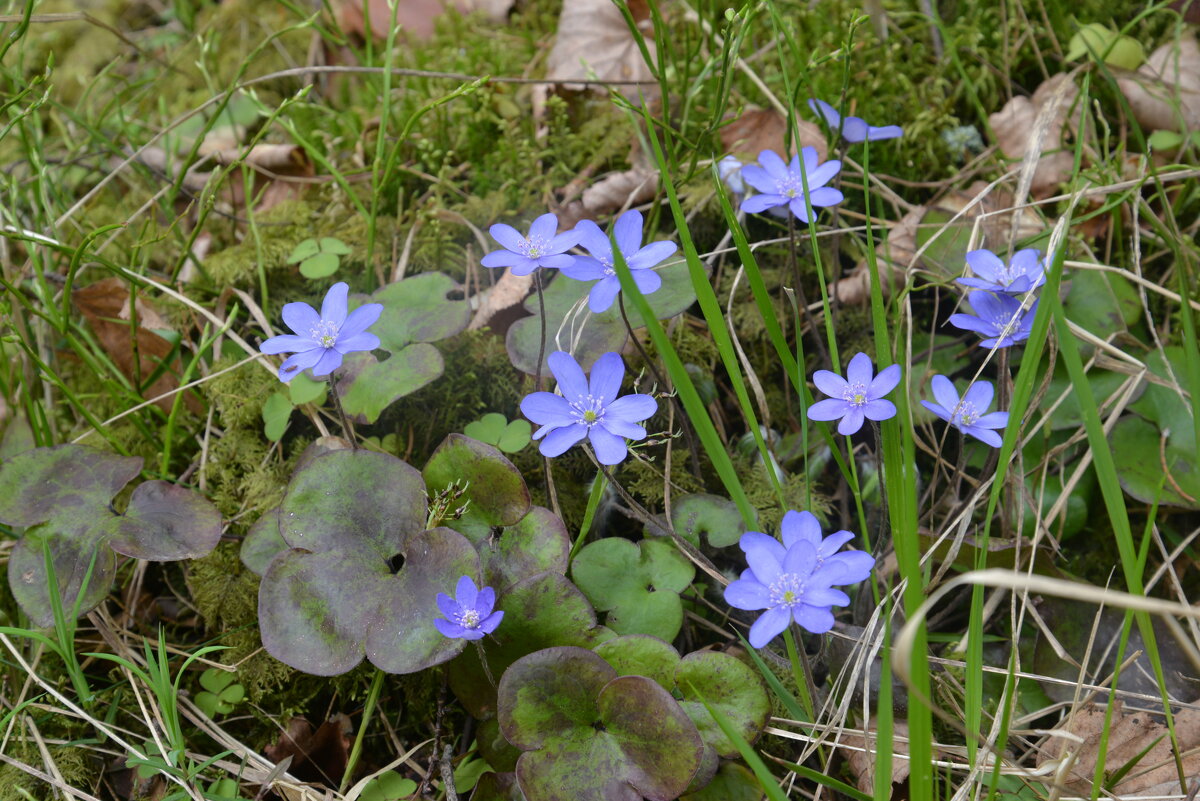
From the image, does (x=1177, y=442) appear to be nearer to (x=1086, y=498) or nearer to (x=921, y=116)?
(x=1086, y=498)

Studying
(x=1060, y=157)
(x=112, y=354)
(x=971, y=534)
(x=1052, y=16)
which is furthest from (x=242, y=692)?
(x=1052, y=16)

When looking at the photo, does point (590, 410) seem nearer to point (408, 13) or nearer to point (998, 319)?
point (998, 319)

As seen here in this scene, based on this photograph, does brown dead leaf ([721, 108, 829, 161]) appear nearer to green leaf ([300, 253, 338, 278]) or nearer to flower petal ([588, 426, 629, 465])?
green leaf ([300, 253, 338, 278])

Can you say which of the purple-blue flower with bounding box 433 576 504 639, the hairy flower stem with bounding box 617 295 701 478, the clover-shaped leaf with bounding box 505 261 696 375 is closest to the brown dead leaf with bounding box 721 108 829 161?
the clover-shaped leaf with bounding box 505 261 696 375

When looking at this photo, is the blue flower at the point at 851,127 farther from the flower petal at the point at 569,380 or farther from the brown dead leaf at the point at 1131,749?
the brown dead leaf at the point at 1131,749

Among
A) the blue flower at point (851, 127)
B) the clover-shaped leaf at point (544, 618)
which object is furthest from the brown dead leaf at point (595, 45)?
the clover-shaped leaf at point (544, 618)

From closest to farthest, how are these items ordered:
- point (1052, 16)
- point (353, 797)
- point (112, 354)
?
1. point (353, 797)
2. point (112, 354)
3. point (1052, 16)
